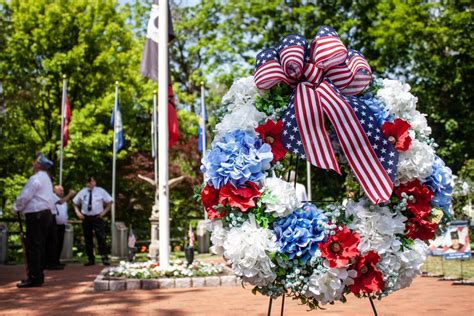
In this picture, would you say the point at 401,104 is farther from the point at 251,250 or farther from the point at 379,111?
the point at 251,250

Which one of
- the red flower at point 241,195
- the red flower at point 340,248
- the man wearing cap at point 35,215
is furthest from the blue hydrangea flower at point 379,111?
the man wearing cap at point 35,215

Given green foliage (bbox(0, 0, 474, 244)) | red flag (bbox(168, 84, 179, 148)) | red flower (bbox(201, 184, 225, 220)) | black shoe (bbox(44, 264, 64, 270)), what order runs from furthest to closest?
green foliage (bbox(0, 0, 474, 244)), black shoe (bbox(44, 264, 64, 270)), red flag (bbox(168, 84, 179, 148)), red flower (bbox(201, 184, 225, 220))

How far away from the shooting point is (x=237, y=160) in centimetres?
404

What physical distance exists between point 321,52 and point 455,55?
2447cm

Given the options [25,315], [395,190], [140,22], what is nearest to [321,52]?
[395,190]

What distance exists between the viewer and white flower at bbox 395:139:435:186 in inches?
165

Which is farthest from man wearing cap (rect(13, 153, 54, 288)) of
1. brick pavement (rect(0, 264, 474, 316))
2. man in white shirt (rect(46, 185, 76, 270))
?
man in white shirt (rect(46, 185, 76, 270))

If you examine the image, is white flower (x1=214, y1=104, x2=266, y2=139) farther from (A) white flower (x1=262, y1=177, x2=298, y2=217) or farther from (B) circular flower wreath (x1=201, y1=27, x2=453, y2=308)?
(A) white flower (x1=262, y1=177, x2=298, y2=217)

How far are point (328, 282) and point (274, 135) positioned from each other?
1036 mm

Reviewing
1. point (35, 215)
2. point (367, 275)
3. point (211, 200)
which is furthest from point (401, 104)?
point (35, 215)

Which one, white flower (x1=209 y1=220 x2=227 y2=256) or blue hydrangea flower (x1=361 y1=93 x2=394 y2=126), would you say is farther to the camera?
blue hydrangea flower (x1=361 y1=93 x2=394 y2=126)

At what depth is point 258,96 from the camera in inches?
174

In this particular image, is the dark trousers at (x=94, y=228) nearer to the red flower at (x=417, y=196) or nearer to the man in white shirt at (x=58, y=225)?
the man in white shirt at (x=58, y=225)

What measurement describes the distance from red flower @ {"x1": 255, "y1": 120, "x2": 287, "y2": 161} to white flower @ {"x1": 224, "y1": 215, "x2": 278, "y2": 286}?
506mm
